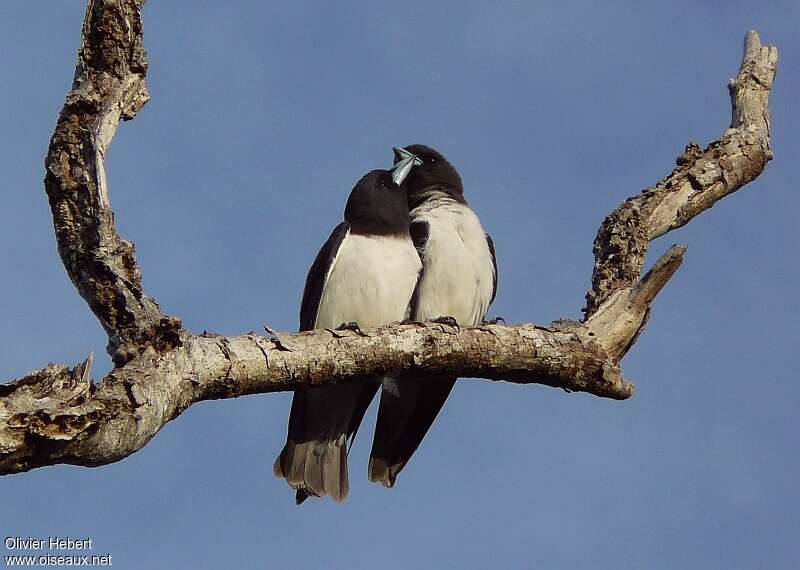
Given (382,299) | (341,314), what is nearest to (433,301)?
(382,299)

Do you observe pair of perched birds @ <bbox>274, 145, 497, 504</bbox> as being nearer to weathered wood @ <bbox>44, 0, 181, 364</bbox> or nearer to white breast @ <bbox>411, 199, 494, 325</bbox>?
white breast @ <bbox>411, 199, 494, 325</bbox>

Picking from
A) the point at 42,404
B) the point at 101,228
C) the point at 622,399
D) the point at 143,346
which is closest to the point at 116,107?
the point at 101,228

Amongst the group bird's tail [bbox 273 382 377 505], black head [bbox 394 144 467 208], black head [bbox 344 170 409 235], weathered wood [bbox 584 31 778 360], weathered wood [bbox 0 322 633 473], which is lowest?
weathered wood [bbox 0 322 633 473]

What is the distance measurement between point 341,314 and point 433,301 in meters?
0.73

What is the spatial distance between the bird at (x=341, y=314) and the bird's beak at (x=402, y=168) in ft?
2.31

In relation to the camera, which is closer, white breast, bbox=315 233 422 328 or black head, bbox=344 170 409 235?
white breast, bbox=315 233 422 328

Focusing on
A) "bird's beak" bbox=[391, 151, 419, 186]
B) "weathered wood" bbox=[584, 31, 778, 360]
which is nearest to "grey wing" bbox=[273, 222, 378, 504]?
"bird's beak" bbox=[391, 151, 419, 186]

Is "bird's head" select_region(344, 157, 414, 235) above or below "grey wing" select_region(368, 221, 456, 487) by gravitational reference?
above

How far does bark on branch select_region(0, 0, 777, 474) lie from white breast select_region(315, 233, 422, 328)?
159 cm

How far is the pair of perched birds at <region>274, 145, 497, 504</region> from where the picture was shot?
781 centimetres

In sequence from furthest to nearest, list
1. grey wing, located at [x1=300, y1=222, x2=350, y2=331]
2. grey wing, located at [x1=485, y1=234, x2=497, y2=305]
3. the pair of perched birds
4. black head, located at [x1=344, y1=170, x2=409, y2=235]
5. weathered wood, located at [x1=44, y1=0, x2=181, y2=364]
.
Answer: grey wing, located at [x1=485, y1=234, x2=497, y2=305] → black head, located at [x1=344, y1=170, x2=409, y2=235] → grey wing, located at [x1=300, y1=222, x2=350, y2=331] → the pair of perched birds → weathered wood, located at [x1=44, y1=0, x2=181, y2=364]

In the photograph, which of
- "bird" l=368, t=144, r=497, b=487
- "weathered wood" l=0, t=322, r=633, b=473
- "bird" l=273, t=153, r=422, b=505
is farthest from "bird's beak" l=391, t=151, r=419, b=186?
"weathered wood" l=0, t=322, r=633, b=473

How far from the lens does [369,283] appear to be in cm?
780

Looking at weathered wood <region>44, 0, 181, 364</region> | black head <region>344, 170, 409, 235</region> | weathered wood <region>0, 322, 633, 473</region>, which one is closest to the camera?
weathered wood <region>0, 322, 633, 473</region>
